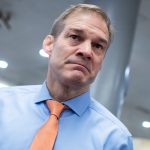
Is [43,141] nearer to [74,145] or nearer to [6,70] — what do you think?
[74,145]

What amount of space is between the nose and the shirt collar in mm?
159

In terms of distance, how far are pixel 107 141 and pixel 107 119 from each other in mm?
110

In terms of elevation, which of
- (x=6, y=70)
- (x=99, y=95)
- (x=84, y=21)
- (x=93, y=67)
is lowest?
(x=6, y=70)

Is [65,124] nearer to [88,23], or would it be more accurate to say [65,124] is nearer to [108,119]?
[108,119]

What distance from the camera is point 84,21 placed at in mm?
1406

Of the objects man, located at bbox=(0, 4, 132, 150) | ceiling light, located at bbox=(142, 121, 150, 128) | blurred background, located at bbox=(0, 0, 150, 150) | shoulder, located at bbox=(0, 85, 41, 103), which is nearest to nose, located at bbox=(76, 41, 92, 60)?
man, located at bbox=(0, 4, 132, 150)

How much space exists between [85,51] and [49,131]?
1.04 ft

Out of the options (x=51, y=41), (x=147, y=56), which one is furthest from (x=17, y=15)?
(x=51, y=41)

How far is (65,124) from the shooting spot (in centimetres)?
128

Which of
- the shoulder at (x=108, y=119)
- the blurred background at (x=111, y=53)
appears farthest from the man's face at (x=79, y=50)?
the blurred background at (x=111, y=53)

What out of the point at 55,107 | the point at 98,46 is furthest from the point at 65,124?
the point at 98,46

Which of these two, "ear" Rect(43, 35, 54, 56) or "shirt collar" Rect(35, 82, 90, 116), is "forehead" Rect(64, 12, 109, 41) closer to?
"ear" Rect(43, 35, 54, 56)

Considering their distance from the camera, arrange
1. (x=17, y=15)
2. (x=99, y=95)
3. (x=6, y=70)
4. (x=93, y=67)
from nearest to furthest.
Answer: (x=93, y=67)
(x=99, y=95)
(x=17, y=15)
(x=6, y=70)

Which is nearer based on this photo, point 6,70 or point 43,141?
point 43,141
